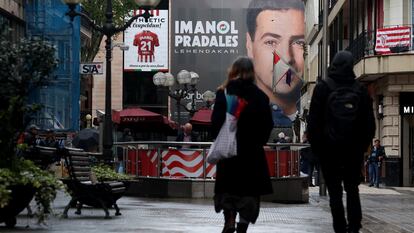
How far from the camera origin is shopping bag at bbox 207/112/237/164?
912 centimetres

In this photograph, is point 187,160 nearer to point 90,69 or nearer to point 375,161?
point 90,69

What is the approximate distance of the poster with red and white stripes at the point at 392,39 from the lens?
117 ft

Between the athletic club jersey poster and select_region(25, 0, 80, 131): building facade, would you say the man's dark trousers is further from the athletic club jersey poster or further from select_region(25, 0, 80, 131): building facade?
the athletic club jersey poster

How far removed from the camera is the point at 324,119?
10133mm

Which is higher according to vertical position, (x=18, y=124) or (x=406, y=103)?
(x=406, y=103)

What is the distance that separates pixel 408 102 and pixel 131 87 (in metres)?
48.3

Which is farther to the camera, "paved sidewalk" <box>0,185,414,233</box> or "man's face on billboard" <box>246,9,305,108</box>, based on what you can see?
"man's face on billboard" <box>246,9,305,108</box>

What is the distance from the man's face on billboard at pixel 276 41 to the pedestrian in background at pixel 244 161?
58.4m

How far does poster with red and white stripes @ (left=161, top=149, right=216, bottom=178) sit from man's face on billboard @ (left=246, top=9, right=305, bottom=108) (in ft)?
153

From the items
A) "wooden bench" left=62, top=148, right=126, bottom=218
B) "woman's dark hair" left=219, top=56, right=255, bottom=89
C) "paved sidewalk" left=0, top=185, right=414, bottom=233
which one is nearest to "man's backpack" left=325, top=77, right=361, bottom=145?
"woman's dark hair" left=219, top=56, right=255, bottom=89

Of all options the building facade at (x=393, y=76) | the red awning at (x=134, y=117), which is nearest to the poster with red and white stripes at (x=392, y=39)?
the building facade at (x=393, y=76)

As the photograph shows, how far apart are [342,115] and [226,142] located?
4.65 feet

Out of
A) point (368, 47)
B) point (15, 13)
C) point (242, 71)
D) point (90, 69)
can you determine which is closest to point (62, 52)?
point (15, 13)

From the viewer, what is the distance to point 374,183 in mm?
35781
